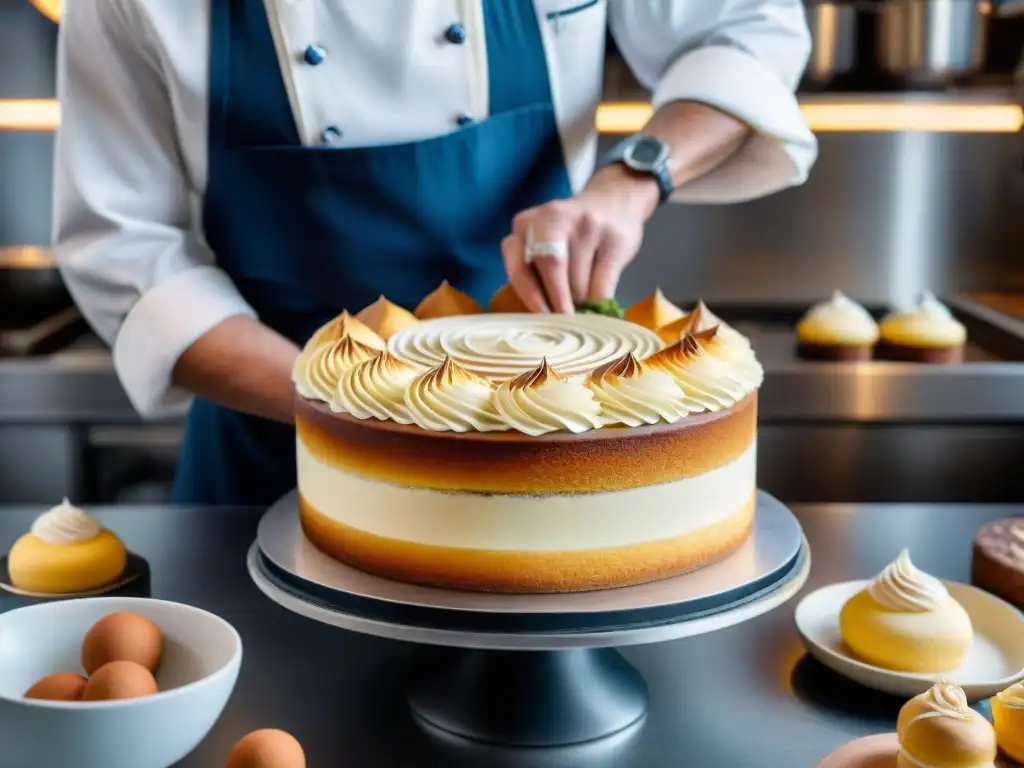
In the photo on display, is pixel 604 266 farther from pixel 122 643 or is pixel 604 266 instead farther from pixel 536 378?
pixel 122 643

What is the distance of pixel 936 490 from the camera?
111 inches

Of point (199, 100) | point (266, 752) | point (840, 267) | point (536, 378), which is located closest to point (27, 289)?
point (199, 100)

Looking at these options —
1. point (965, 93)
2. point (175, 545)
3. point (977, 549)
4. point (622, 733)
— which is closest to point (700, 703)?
point (622, 733)

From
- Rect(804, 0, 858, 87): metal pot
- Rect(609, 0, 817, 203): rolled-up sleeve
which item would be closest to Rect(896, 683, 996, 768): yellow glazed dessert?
Rect(609, 0, 817, 203): rolled-up sleeve

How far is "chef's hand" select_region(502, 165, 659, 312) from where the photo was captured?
1.41 meters

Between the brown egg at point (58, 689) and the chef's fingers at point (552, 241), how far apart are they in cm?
70

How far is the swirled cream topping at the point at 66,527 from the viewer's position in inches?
51.6

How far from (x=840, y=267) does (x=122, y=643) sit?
2.58 meters

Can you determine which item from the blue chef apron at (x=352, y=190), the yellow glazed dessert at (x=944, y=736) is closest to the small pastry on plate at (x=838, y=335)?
the blue chef apron at (x=352, y=190)

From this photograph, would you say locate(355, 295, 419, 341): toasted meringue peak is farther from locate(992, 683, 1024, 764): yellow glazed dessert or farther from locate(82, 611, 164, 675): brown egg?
locate(992, 683, 1024, 764): yellow glazed dessert

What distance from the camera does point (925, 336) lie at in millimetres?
2758

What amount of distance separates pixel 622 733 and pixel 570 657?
0.08 meters

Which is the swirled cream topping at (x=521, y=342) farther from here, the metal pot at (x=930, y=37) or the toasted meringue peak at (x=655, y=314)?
the metal pot at (x=930, y=37)

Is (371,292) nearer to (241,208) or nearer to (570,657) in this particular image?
(241,208)
